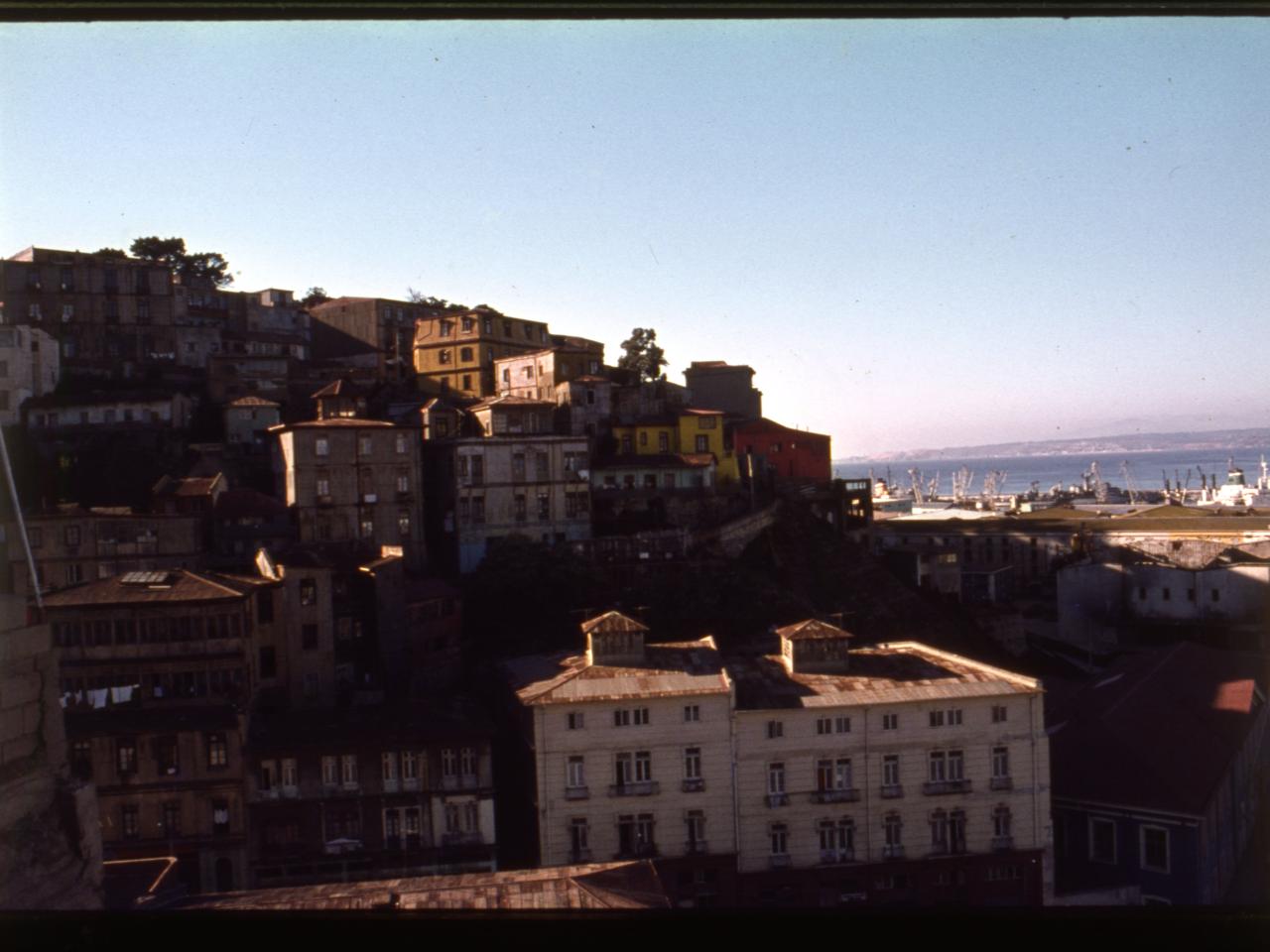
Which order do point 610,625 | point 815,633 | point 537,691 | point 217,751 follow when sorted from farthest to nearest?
point 815,633 → point 610,625 → point 537,691 → point 217,751

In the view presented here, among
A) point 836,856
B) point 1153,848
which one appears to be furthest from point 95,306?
point 1153,848

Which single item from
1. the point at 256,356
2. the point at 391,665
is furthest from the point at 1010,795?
the point at 256,356

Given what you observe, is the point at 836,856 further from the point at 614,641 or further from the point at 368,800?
the point at 368,800

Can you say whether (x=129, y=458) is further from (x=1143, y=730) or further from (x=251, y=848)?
(x=1143, y=730)

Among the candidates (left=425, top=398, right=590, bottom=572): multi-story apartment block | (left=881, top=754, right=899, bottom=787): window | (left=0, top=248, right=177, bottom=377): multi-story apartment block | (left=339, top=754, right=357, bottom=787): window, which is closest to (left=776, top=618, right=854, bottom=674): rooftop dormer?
(left=881, top=754, right=899, bottom=787): window

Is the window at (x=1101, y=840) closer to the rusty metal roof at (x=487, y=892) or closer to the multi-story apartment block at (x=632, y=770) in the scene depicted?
the multi-story apartment block at (x=632, y=770)

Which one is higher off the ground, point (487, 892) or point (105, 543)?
point (105, 543)
